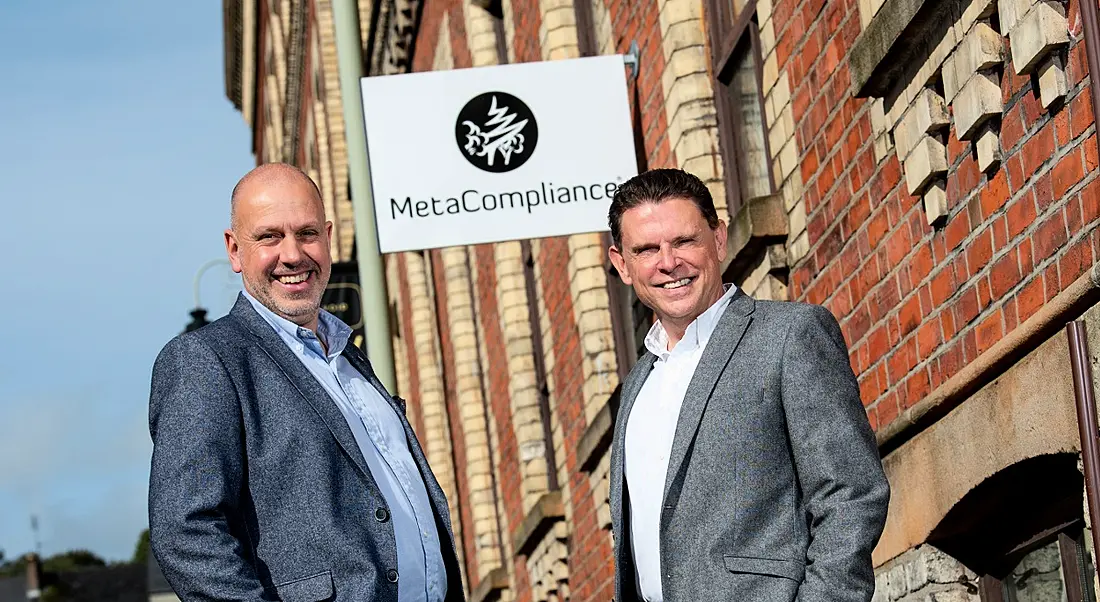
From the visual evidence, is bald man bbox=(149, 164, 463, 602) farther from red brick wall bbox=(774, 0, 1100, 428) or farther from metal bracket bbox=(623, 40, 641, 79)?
metal bracket bbox=(623, 40, 641, 79)

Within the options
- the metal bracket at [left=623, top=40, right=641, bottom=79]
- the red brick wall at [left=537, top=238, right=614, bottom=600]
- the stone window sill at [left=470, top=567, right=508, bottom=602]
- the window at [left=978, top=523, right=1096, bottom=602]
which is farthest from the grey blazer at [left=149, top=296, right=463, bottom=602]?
the stone window sill at [left=470, top=567, right=508, bottom=602]

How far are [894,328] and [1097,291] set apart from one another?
1.67 metres

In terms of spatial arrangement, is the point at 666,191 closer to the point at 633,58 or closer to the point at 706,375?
the point at 706,375

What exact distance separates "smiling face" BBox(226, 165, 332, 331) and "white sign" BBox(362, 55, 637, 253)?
168 inches

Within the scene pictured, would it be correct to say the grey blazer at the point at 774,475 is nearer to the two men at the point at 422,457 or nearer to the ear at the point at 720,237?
the two men at the point at 422,457

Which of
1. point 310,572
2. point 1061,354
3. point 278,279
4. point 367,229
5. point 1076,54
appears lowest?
point 310,572

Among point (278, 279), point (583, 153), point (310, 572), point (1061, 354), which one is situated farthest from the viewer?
point (583, 153)

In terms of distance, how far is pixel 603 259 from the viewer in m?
10.9

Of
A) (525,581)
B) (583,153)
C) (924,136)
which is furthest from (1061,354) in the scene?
(525,581)

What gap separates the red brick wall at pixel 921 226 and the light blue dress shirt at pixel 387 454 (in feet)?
5.38

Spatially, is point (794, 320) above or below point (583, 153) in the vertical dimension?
below

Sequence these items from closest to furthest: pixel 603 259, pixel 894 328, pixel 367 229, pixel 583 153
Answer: pixel 894 328
pixel 583 153
pixel 367 229
pixel 603 259

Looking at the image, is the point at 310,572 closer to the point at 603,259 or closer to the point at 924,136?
the point at 924,136

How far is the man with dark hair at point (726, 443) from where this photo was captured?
153 inches
